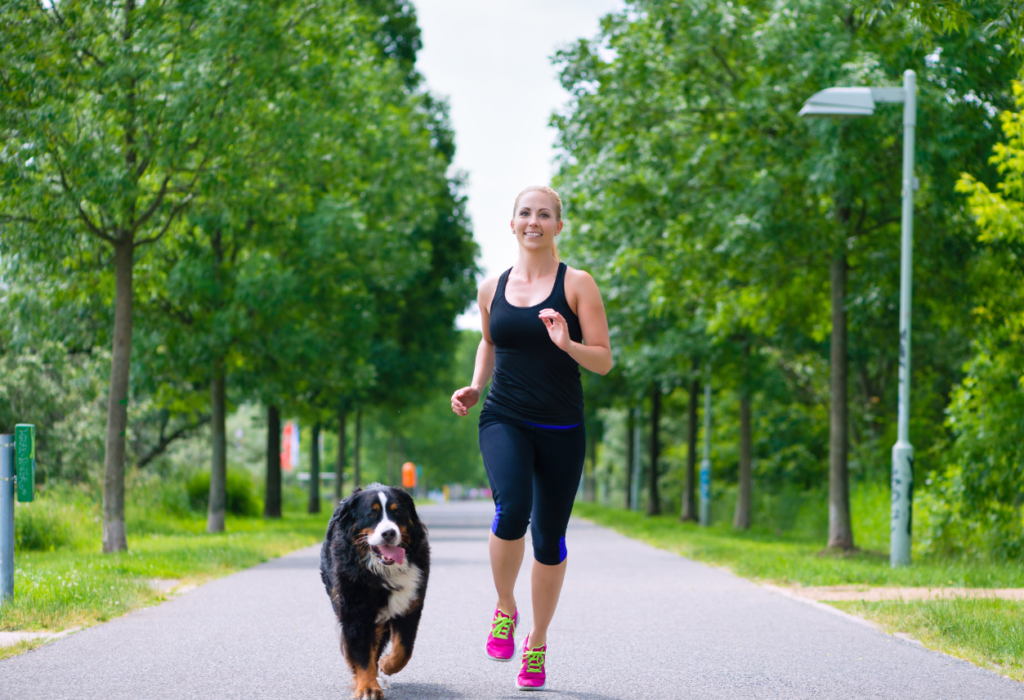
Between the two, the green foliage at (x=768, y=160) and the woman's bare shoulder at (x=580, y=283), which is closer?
the woman's bare shoulder at (x=580, y=283)

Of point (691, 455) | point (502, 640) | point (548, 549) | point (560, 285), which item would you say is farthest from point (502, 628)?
point (691, 455)

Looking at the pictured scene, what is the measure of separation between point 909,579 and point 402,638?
749cm

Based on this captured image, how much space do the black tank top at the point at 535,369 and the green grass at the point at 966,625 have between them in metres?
2.77

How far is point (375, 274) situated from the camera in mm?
25750

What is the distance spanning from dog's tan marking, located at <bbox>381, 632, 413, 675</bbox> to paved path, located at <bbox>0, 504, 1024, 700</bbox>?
12 centimetres

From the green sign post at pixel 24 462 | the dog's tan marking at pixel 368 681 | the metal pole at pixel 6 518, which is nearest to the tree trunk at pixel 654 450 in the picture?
the green sign post at pixel 24 462

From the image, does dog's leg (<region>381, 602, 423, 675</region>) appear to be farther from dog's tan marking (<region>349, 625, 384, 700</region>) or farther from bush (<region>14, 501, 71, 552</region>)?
bush (<region>14, 501, 71, 552</region>)

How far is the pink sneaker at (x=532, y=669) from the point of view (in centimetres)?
562

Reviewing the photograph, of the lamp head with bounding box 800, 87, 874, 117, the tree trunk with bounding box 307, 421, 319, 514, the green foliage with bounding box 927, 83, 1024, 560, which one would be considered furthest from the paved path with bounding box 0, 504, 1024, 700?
the tree trunk with bounding box 307, 421, 319, 514

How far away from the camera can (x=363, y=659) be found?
529 centimetres

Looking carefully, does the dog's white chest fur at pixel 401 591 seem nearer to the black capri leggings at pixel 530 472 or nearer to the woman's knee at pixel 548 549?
the black capri leggings at pixel 530 472

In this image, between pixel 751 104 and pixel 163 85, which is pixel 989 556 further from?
pixel 163 85

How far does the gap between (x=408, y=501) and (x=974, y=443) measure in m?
11.2

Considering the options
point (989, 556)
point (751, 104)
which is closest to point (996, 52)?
point (751, 104)
